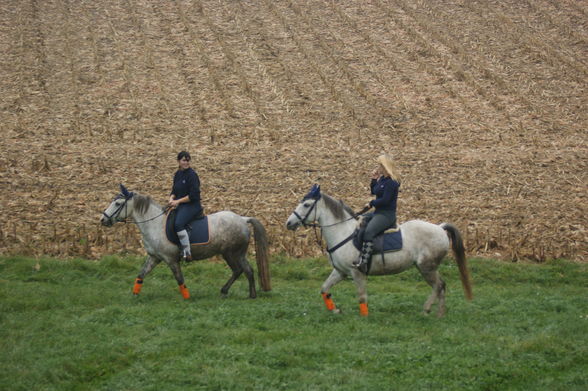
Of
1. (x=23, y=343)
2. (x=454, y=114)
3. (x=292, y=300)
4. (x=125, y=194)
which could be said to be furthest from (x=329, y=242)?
(x=454, y=114)

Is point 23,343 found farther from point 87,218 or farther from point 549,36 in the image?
point 549,36

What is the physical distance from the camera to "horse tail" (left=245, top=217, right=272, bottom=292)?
15469 millimetres

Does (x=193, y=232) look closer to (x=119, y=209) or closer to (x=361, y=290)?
(x=119, y=209)

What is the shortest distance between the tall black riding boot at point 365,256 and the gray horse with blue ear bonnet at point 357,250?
139 mm

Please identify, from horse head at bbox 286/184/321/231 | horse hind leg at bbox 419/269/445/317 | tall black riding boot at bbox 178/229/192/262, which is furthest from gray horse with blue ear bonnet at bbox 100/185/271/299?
horse hind leg at bbox 419/269/445/317

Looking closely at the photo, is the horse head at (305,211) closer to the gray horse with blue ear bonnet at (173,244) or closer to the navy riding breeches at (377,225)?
the navy riding breeches at (377,225)

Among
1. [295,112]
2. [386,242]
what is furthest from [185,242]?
[295,112]

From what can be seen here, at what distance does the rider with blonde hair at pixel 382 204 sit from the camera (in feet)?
44.5

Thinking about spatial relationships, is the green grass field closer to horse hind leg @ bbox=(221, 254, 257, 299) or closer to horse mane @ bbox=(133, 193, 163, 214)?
horse hind leg @ bbox=(221, 254, 257, 299)

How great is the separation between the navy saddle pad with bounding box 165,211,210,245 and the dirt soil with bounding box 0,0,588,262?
380 cm

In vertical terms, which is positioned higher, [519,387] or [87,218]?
[87,218]

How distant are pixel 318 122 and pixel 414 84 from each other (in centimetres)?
653

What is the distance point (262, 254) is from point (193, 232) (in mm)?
1506

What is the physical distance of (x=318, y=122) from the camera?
2959 centimetres
